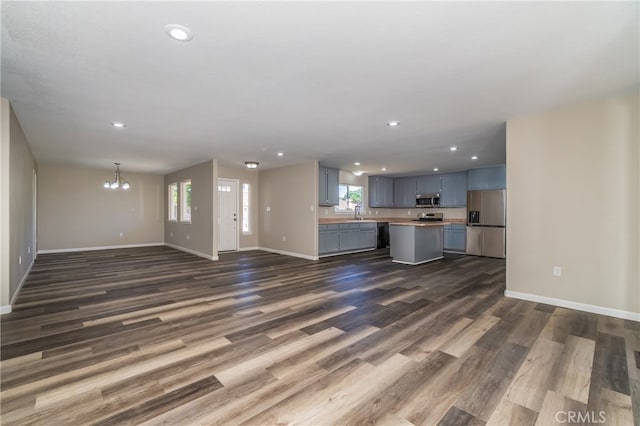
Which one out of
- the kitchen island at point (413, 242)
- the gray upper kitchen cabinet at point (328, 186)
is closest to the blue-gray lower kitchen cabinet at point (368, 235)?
the gray upper kitchen cabinet at point (328, 186)

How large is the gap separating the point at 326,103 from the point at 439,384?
278 cm

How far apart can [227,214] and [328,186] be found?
2.92 metres

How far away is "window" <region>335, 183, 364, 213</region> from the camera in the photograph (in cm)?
885

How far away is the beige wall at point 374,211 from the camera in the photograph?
8461mm

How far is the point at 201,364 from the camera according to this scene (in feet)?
7.17

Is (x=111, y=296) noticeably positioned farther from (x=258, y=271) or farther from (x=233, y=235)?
(x=233, y=235)

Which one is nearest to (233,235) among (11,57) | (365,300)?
(365,300)

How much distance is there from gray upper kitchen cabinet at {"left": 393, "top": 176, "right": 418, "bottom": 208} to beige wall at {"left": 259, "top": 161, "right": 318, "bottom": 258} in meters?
3.86

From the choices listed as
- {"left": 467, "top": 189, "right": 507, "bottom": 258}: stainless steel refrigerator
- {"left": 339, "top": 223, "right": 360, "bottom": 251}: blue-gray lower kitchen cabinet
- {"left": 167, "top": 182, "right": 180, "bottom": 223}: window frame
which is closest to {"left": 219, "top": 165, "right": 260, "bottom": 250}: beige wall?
{"left": 167, "top": 182, "right": 180, "bottom": 223}: window frame

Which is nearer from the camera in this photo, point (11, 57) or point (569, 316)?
point (11, 57)

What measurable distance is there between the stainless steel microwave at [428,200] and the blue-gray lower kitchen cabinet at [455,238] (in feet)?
2.90

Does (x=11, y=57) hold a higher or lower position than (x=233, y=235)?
higher

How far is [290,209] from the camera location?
761 cm

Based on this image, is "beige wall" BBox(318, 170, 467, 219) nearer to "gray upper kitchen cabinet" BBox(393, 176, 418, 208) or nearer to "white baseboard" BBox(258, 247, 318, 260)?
"gray upper kitchen cabinet" BBox(393, 176, 418, 208)
